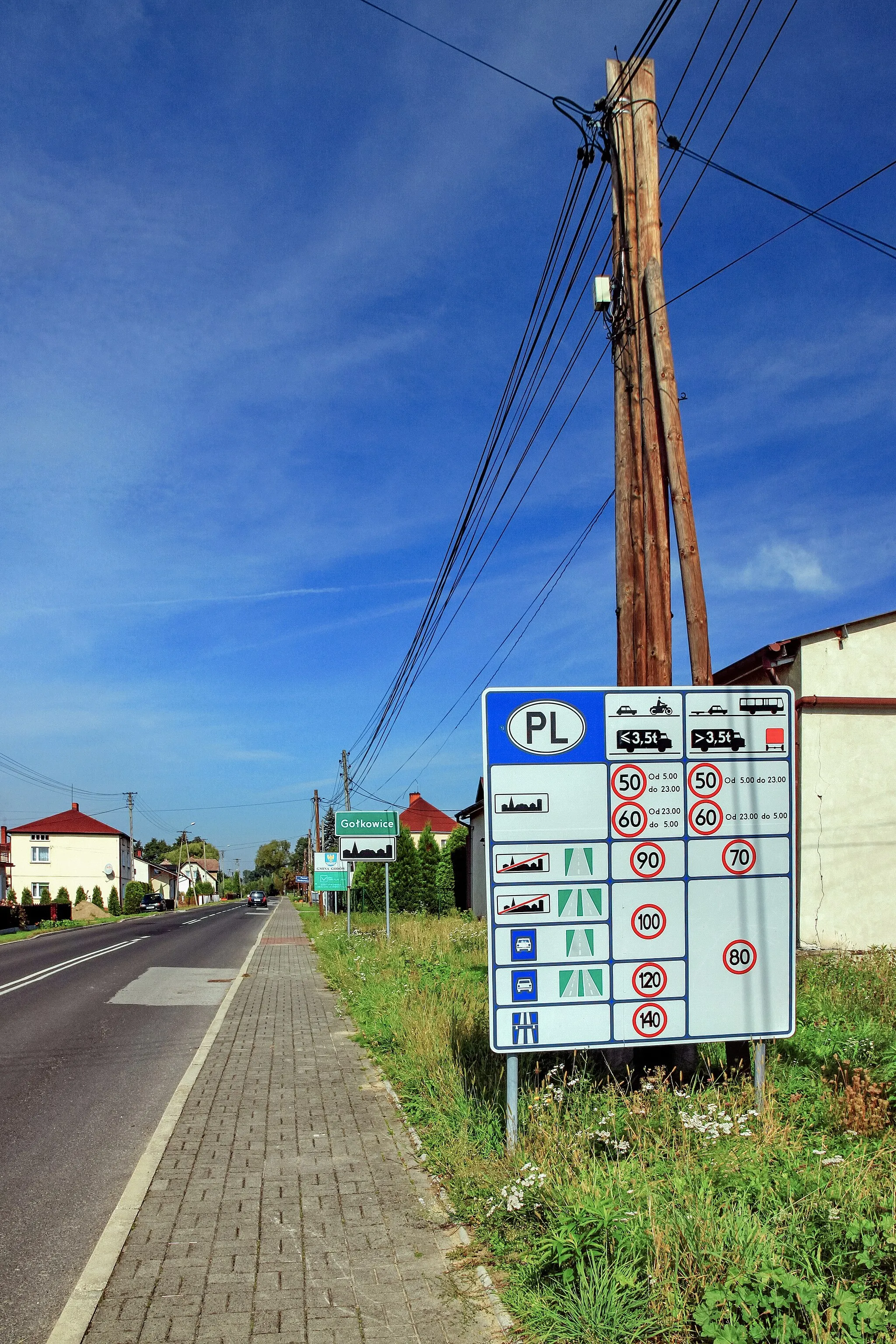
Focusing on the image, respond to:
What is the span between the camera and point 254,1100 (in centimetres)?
775

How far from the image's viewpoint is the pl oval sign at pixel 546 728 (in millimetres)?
5867

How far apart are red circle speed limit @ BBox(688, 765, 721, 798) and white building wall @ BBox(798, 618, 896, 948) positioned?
32.7 feet

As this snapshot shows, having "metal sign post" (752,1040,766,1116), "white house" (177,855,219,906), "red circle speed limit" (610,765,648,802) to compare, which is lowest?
"white house" (177,855,219,906)

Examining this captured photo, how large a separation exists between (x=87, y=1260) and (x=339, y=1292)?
137cm

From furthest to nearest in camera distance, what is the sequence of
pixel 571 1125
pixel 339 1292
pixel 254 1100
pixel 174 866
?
pixel 174 866 < pixel 254 1100 < pixel 571 1125 < pixel 339 1292

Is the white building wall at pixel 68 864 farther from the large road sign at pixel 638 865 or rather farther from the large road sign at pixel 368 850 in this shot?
the large road sign at pixel 638 865

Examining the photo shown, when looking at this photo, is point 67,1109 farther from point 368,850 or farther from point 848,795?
point 368,850

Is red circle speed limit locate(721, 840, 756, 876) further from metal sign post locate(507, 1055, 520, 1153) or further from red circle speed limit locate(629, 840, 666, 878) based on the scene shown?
metal sign post locate(507, 1055, 520, 1153)

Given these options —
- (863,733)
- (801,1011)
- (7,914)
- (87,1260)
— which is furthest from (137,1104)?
(7,914)

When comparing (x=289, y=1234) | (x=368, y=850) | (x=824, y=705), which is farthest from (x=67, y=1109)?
(x=368, y=850)

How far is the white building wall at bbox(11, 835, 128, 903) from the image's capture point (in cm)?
8012

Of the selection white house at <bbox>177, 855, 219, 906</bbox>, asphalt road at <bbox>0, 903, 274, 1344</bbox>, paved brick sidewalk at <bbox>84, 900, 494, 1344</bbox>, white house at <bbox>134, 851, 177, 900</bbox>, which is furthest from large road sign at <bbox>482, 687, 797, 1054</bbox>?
white house at <bbox>177, 855, 219, 906</bbox>

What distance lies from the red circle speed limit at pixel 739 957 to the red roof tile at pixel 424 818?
72.8 meters

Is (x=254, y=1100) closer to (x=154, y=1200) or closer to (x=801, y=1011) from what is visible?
(x=154, y=1200)
